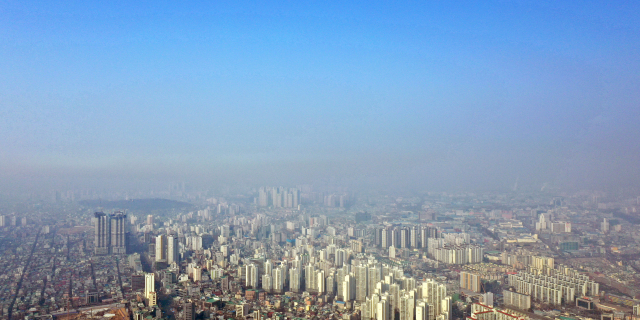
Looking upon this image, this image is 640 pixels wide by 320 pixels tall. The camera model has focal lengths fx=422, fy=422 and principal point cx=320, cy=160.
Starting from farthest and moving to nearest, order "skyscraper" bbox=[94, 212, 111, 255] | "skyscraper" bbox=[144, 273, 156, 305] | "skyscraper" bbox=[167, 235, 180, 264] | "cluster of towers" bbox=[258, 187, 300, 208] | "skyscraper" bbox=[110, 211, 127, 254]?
"cluster of towers" bbox=[258, 187, 300, 208]
"skyscraper" bbox=[110, 211, 127, 254]
"skyscraper" bbox=[94, 212, 111, 255]
"skyscraper" bbox=[167, 235, 180, 264]
"skyscraper" bbox=[144, 273, 156, 305]

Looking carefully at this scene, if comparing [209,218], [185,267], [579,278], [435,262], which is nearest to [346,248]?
[435,262]

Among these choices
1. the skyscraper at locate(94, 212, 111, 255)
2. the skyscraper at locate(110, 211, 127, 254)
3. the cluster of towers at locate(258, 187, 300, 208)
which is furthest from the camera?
the cluster of towers at locate(258, 187, 300, 208)

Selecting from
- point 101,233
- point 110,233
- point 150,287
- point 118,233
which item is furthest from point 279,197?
point 150,287

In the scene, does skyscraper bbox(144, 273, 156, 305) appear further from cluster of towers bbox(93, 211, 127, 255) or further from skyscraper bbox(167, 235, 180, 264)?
cluster of towers bbox(93, 211, 127, 255)

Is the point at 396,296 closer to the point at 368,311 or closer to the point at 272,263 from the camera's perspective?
the point at 368,311

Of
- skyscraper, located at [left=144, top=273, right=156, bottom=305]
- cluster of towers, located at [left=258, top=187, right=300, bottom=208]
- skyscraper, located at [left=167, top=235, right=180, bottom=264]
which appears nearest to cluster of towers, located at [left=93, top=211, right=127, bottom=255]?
skyscraper, located at [left=167, top=235, right=180, bottom=264]

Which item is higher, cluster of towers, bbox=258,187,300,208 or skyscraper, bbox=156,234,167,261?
cluster of towers, bbox=258,187,300,208

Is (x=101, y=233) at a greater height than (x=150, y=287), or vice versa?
(x=101, y=233)

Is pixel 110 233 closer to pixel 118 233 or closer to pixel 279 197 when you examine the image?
pixel 118 233

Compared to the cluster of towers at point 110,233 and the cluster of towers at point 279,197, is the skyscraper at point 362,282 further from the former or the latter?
the cluster of towers at point 279,197

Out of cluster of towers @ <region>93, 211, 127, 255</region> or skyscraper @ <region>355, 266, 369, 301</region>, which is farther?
cluster of towers @ <region>93, 211, 127, 255</region>
